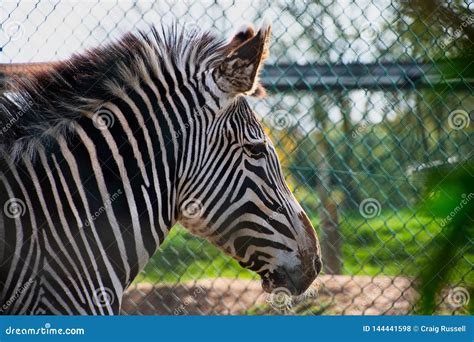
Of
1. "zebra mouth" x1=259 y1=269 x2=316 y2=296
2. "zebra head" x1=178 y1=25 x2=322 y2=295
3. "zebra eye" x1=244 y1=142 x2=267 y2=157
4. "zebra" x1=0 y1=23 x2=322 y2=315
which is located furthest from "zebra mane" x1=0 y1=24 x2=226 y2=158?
"zebra mouth" x1=259 y1=269 x2=316 y2=296

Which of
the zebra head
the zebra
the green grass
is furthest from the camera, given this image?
the green grass

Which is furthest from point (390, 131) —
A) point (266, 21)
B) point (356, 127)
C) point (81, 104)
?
point (81, 104)

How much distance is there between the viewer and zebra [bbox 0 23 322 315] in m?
2.02

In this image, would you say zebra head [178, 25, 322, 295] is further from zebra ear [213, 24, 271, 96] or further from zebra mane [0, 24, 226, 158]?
zebra mane [0, 24, 226, 158]

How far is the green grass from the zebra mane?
1184 millimetres

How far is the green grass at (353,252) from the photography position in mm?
3006

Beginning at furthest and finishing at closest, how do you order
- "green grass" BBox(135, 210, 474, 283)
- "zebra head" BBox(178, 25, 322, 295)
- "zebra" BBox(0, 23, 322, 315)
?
"green grass" BBox(135, 210, 474, 283), "zebra head" BBox(178, 25, 322, 295), "zebra" BBox(0, 23, 322, 315)

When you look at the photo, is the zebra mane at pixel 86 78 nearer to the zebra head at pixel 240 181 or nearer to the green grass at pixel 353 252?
the zebra head at pixel 240 181

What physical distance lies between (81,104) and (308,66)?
47.1 inches

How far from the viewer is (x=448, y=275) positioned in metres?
0.54

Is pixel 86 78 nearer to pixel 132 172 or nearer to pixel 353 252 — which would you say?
pixel 132 172

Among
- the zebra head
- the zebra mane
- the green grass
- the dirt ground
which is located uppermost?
the zebra mane

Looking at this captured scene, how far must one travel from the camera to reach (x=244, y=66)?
2.13m

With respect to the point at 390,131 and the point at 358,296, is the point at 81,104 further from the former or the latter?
the point at 358,296
